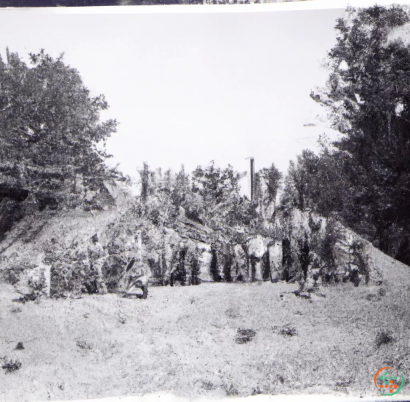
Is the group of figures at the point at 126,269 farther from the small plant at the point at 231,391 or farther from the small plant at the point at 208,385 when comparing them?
the small plant at the point at 231,391

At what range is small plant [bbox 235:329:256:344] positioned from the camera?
4.12m

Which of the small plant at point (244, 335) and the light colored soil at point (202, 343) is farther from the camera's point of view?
the small plant at point (244, 335)

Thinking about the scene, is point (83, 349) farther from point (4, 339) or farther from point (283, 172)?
point (283, 172)

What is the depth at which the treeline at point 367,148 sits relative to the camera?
4.48 meters

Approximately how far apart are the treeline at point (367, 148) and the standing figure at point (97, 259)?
85.2 inches

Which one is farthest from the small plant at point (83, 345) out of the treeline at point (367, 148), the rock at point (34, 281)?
the treeline at point (367, 148)

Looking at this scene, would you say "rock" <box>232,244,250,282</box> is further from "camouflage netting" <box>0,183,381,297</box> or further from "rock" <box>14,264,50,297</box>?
"rock" <box>14,264,50,297</box>

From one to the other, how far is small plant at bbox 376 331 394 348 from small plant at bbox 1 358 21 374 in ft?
12.2

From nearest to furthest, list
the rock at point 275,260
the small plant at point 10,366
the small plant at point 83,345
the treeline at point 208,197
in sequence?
1. the small plant at point 10,366
2. the small plant at point 83,345
3. the treeline at point 208,197
4. the rock at point 275,260

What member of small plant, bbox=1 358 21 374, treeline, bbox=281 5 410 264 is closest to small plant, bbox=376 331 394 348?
treeline, bbox=281 5 410 264

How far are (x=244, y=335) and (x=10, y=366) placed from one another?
7.75 feet

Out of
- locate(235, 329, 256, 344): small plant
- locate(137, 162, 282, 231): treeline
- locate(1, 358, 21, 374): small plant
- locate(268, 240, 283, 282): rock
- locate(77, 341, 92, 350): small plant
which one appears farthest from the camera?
locate(268, 240, 283, 282): rock

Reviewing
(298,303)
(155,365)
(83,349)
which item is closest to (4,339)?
(83,349)

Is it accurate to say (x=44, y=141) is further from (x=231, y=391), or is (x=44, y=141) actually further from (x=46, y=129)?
(x=231, y=391)
